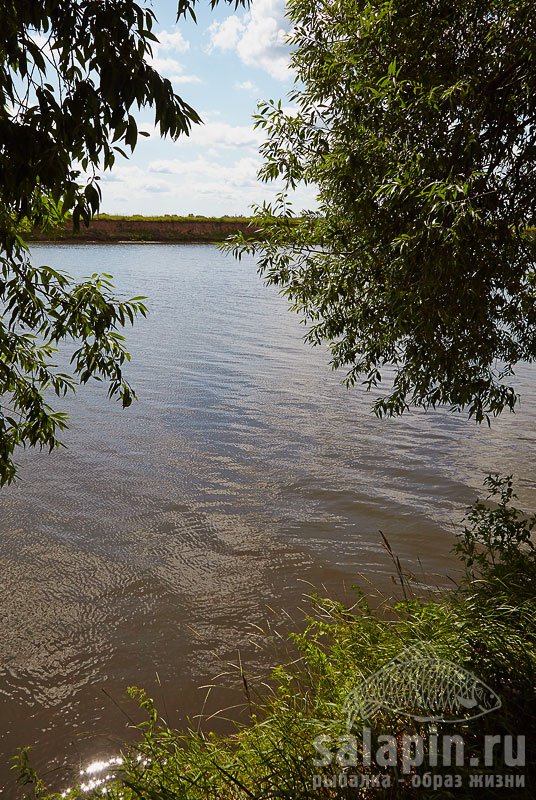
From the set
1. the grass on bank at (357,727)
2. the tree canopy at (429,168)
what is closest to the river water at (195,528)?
the grass on bank at (357,727)

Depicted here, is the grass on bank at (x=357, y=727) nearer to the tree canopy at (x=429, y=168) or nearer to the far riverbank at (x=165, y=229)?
the tree canopy at (x=429, y=168)

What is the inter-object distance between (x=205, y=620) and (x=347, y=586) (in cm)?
153

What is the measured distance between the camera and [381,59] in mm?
5289

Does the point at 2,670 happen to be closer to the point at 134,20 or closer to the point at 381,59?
the point at 134,20

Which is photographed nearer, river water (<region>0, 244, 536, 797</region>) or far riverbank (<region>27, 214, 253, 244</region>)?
river water (<region>0, 244, 536, 797</region>)

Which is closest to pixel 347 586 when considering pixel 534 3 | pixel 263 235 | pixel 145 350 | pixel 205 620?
pixel 205 620

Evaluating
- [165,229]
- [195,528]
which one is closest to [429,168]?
[195,528]

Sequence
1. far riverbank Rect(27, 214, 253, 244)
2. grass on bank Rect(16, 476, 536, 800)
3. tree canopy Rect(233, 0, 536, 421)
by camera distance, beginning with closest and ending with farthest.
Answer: grass on bank Rect(16, 476, 536, 800) < tree canopy Rect(233, 0, 536, 421) < far riverbank Rect(27, 214, 253, 244)

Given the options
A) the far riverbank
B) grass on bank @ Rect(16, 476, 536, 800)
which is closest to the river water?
grass on bank @ Rect(16, 476, 536, 800)

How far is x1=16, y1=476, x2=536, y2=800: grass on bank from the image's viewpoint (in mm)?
2730

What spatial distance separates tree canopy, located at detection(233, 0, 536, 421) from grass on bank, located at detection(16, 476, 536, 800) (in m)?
2.24

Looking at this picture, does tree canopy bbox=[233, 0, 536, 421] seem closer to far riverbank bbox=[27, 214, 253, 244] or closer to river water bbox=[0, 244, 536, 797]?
river water bbox=[0, 244, 536, 797]

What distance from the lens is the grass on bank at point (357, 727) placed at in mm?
2730

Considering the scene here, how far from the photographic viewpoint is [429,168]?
4754 millimetres
